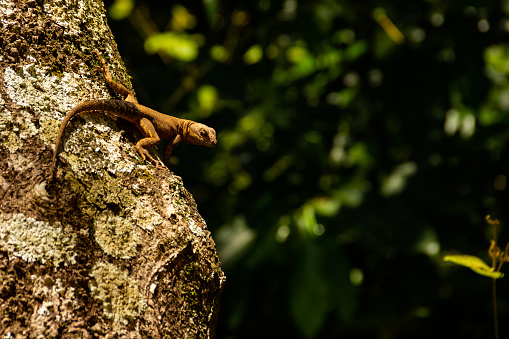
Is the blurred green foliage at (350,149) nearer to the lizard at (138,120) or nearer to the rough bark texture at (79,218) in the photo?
the lizard at (138,120)

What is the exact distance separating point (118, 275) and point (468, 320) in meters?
3.75

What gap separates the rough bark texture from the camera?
1488 mm

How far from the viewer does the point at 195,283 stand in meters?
1.74

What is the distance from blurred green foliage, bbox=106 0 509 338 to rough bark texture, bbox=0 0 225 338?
1.72m

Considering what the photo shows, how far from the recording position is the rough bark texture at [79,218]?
4.88 ft

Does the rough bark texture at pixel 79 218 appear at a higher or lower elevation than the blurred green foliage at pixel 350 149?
higher

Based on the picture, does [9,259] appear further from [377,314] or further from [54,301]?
[377,314]

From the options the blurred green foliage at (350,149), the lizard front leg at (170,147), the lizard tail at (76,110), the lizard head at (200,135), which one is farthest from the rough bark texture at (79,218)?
the blurred green foliage at (350,149)

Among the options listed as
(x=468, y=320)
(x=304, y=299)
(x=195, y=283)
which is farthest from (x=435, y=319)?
(x=195, y=283)

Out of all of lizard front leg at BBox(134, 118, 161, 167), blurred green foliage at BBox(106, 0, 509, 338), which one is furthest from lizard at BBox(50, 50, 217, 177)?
blurred green foliage at BBox(106, 0, 509, 338)

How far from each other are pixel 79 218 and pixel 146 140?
51 cm

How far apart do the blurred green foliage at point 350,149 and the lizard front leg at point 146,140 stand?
1.33 metres

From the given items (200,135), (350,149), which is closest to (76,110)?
(200,135)

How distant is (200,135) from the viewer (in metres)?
2.99
